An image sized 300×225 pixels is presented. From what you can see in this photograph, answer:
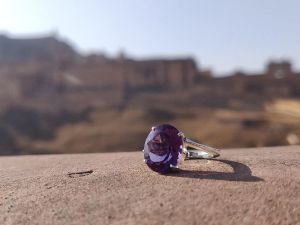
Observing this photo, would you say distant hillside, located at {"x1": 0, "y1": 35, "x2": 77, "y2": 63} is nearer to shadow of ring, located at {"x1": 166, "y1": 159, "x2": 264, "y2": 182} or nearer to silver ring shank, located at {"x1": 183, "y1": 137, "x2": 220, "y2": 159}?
silver ring shank, located at {"x1": 183, "y1": 137, "x2": 220, "y2": 159}

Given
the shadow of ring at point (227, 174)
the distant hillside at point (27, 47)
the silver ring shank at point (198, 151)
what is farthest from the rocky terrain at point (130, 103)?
the shadow of ring at point (227, 174)

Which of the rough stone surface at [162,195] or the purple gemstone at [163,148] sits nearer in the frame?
the rough stone surface at [162,195]

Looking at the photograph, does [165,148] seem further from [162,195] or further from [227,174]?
[162,195]

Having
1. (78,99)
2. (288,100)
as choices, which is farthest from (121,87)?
(288,100)

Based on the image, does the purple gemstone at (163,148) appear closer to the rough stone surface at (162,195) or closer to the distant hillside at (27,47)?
the rough stone surface at (162,195)

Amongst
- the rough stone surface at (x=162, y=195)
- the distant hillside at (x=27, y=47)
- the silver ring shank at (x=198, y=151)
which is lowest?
the rough stone surface at (x=162, y=195)

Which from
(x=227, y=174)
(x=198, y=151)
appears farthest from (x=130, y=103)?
(x=227, y=174)

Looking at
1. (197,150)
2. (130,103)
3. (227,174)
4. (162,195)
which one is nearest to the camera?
(162,195)
